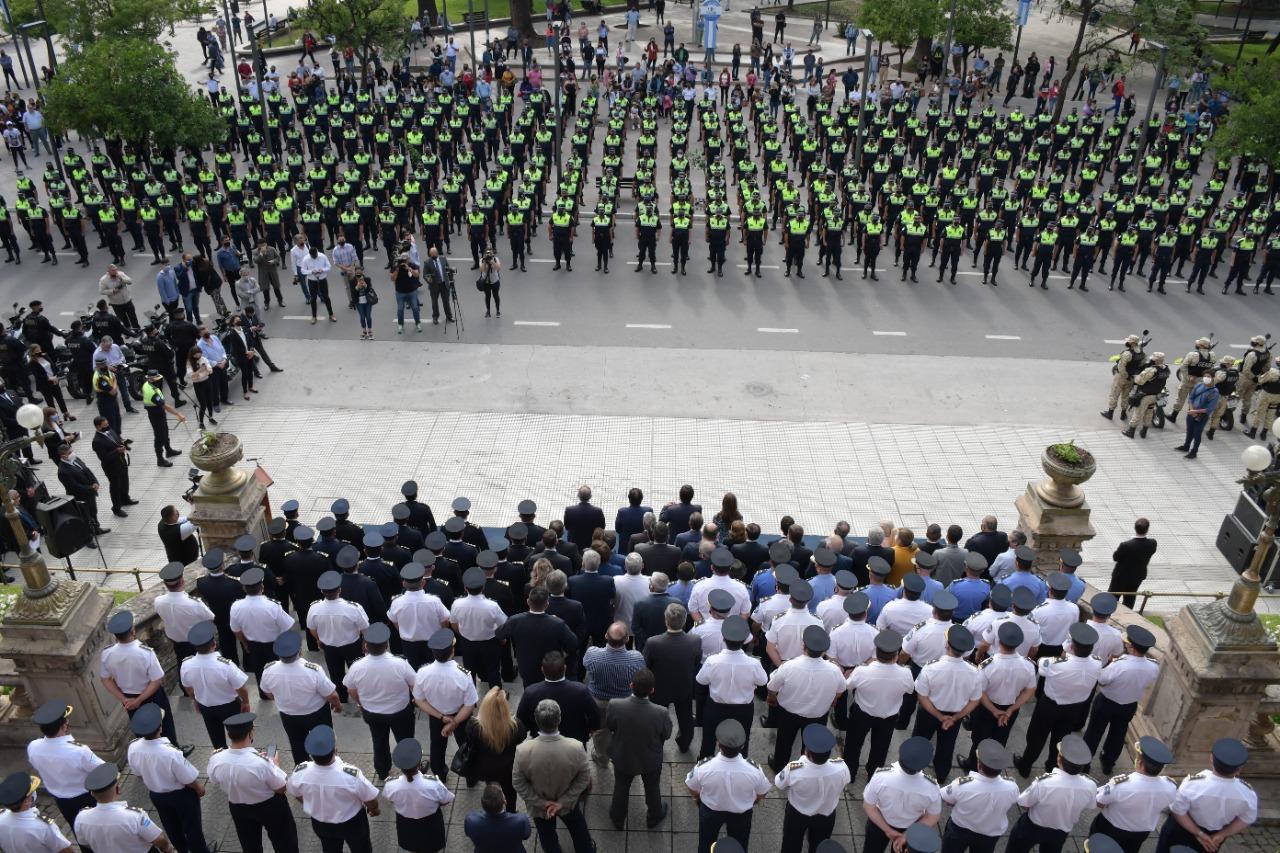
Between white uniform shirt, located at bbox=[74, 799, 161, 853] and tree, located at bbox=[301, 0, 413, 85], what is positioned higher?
tree, located at bbox=[301, 0, 413, 85]

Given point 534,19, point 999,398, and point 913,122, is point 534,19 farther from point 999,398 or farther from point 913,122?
point 999,398

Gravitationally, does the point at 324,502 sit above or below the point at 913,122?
below

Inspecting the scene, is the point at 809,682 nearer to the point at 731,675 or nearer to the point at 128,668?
the point at 731,675

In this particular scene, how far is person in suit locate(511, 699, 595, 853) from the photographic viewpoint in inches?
246

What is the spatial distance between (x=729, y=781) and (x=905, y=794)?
104 cm

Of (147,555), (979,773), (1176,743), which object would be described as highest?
(979,773)

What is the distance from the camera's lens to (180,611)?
25.8 ft

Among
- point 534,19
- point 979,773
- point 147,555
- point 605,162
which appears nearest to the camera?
point 979,773

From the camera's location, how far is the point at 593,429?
49.8ft

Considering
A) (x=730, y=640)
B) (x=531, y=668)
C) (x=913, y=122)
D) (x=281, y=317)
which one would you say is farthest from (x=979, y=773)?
(x=913, y=122)

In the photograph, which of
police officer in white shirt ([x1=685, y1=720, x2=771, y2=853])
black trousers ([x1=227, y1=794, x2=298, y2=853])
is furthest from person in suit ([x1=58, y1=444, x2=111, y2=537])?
police officer in white shirt ([x1=685, y1=720, x2=771, y2=853])

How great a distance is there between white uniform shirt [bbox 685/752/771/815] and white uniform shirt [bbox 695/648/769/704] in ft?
2.75

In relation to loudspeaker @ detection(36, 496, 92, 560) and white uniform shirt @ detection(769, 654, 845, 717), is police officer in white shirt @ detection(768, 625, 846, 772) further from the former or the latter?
loudspeaker @ detection(36, 496, 92, 560)

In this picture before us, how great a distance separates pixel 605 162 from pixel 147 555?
15187 mm
